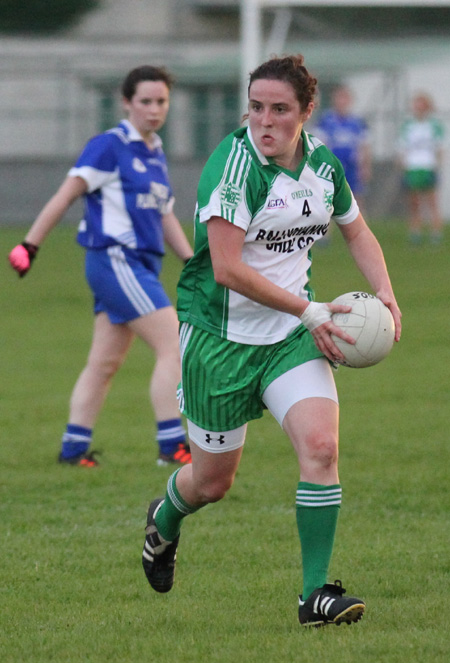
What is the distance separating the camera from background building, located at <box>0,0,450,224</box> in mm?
26297

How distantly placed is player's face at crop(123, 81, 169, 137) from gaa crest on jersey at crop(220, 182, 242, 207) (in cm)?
296

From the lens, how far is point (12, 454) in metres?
7.48

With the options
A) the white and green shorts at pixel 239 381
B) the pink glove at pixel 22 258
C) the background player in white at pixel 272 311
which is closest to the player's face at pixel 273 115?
the background player in white at pixel 272 311

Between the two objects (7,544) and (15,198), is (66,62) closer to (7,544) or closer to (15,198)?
(15,198)

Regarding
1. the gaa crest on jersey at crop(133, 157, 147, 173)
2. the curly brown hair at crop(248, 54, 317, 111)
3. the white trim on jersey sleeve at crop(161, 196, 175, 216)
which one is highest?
the curly brown hair at crop(248, 54, 317, 111)

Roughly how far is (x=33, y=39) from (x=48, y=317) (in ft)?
75.2

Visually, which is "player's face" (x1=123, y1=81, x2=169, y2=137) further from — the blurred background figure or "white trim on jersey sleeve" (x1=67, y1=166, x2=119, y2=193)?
the blurred background figure

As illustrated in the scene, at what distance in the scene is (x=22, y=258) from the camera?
6324 mm

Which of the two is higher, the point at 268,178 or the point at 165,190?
the point at 268,178

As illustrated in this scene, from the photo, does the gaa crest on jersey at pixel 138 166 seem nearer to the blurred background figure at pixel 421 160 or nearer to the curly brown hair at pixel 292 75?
the curly brown hair at pixel 292 75

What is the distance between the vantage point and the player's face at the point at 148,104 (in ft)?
22.9

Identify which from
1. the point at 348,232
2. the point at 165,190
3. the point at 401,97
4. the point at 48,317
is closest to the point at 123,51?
the point at 401,97

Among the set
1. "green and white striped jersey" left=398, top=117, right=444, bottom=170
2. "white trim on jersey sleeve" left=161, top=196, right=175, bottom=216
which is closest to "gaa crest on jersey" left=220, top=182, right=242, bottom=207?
"white trim on jersey sleeve" left=161, top=196, right=175, bottom=216

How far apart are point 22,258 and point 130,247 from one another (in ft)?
2.82
